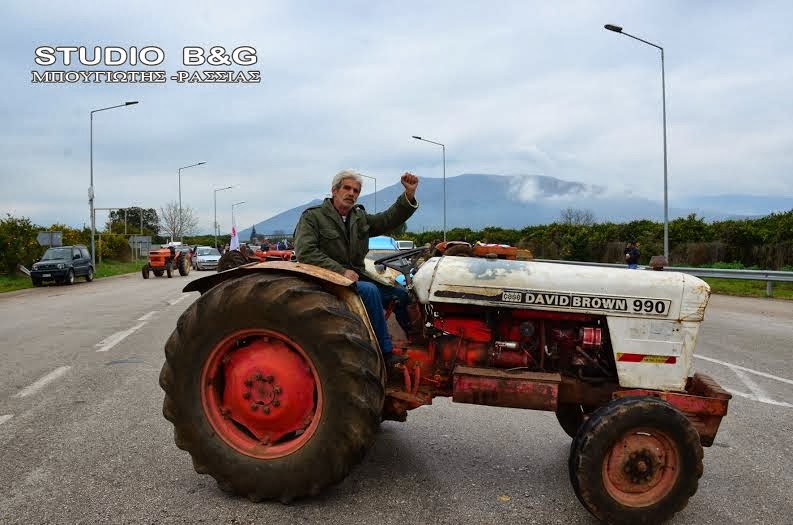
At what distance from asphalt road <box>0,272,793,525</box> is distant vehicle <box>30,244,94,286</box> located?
857 inches

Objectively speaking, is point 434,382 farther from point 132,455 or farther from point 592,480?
point 132,455

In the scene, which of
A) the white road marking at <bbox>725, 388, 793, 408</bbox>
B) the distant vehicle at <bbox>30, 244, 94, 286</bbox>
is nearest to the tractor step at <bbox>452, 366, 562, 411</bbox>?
the white road marking at <bbox>725, 388, 793, 408</bbox>

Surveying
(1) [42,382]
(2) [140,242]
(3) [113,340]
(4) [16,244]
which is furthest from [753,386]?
(2) [140,242]

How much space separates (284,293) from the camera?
→ 3.49 meters

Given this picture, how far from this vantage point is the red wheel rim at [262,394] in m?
3.59

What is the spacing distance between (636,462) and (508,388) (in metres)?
0.76

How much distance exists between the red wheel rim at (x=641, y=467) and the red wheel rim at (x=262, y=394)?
1585 mm

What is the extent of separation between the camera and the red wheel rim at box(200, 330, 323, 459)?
3.59 meters

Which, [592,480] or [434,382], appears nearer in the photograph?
[592,480]

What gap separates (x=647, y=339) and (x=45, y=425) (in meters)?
4.37

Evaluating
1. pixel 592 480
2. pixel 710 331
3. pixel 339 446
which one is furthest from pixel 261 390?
pixel 710 331

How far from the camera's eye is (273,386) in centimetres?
361

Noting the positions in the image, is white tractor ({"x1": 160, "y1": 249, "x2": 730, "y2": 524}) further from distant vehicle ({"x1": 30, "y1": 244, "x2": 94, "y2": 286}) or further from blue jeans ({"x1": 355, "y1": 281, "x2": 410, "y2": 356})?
distant vehicle ({"x1": 30, "y1": 244, "x2": 94, "y2": 286})

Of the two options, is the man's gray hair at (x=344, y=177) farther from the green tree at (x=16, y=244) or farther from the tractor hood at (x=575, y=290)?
the green tree at (x=16, y=244)
